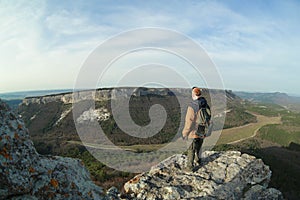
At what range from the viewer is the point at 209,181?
9680 mm

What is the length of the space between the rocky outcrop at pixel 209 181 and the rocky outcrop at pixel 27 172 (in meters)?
4.13

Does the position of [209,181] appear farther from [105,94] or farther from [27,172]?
[105,94]

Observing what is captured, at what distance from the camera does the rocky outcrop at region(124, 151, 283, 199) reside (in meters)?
9.06

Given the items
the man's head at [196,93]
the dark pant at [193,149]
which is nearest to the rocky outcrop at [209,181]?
the dark pant at [193,149]

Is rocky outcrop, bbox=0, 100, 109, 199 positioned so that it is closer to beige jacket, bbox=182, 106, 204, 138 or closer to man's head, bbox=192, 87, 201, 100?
beige jacket, bbox=182, 106, 204, 138

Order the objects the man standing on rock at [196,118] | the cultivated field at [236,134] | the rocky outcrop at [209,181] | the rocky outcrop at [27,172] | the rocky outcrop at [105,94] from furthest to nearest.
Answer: the rocky outcrop at [105,94] < the cultivated field at [236,134] < the man standing on rock at [196,118] < the rocky outcrop at [209,181] < the rocky outcrop at [27,172]

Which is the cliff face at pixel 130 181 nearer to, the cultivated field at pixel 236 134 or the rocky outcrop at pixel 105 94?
the cultivated field at pixel 236 134

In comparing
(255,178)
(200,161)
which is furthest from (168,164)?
(255,178)

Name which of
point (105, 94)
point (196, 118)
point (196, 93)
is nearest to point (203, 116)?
point (196, 118)

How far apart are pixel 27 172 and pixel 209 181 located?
6.84m

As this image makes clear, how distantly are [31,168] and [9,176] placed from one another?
0.43 m

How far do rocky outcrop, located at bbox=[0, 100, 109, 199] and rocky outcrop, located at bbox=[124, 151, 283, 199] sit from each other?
4129 millimetres

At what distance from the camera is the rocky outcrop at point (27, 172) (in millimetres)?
4340

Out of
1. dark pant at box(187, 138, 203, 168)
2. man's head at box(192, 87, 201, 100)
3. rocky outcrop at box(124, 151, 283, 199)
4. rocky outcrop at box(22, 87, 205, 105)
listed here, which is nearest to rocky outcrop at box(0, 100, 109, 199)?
rocky outcrop at box(124, 151, 283, 199)
